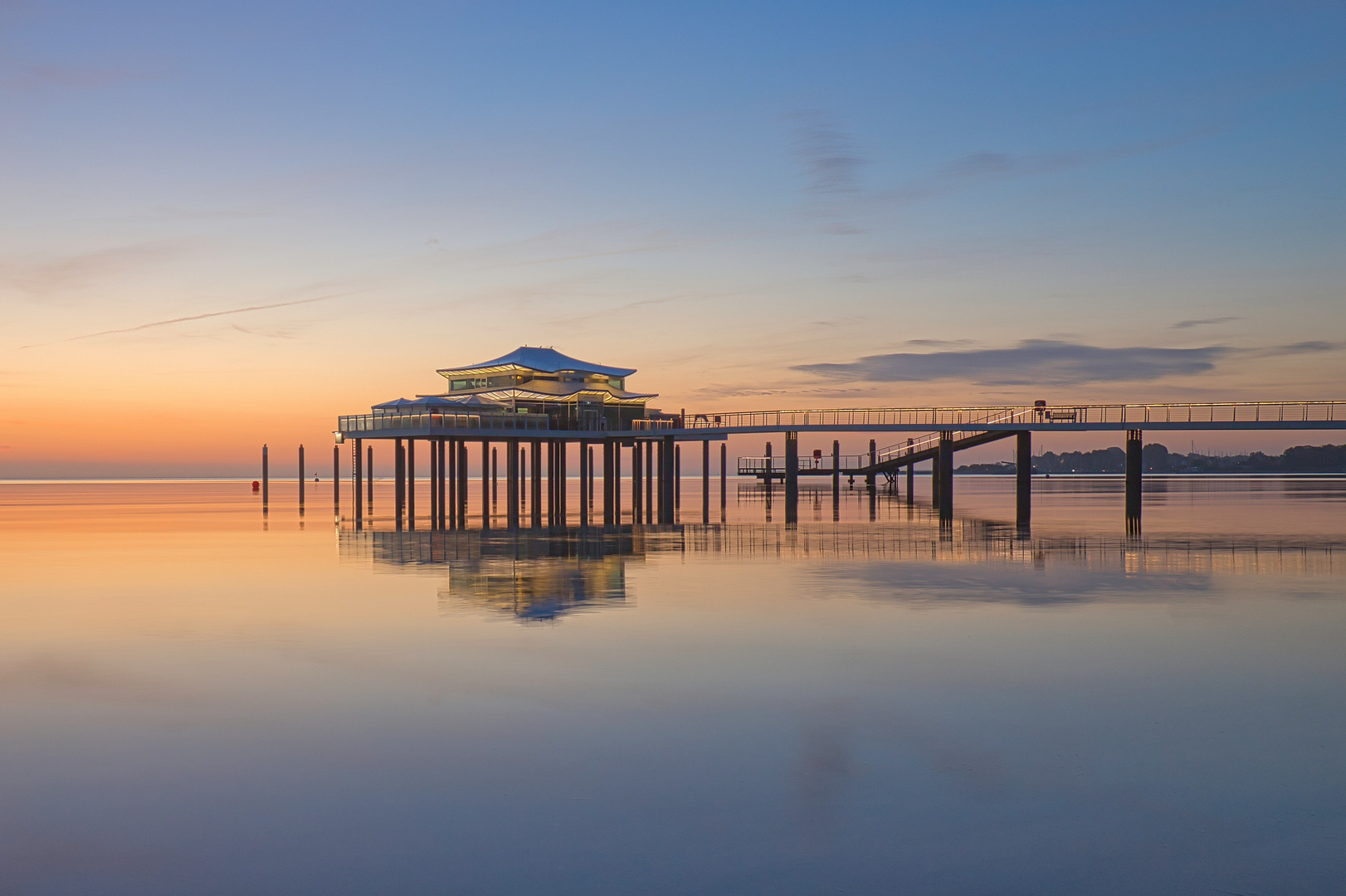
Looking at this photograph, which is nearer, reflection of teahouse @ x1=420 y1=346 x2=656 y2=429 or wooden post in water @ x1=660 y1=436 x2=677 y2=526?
wooden post in water @ x1=660 y1=436 x2=677 y2=526

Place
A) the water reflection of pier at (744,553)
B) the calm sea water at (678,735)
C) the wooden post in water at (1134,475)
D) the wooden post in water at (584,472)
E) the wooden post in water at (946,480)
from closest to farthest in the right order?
the calm sea water at (678,735) → the water reflection of pier at (744,553) → the wooden post in water at (1134,475) → the wooden post in water at (946,480) → the wooden post in water at (584,472)

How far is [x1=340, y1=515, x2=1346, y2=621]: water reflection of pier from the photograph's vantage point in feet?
68.7

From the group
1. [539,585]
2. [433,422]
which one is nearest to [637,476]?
[433,422]

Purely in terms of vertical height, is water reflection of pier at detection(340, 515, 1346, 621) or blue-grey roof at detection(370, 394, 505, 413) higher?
blue-grey roof at detection(370, 394, 505, 413)

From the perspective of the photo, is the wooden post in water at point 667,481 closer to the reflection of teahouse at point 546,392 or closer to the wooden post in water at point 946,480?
the reflection of teahouse at point 546,392

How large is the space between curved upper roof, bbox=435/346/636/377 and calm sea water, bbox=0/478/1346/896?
2813 centimetres

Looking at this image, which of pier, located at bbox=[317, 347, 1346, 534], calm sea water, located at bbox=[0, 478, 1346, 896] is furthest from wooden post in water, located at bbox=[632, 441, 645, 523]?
calm sea water, located at bbox=[0, 478, 1346, 896]

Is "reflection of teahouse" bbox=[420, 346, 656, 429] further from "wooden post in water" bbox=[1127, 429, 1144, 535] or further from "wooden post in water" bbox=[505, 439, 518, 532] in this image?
"wooden post in water" bbox=[1127, 429, 1144, 535]

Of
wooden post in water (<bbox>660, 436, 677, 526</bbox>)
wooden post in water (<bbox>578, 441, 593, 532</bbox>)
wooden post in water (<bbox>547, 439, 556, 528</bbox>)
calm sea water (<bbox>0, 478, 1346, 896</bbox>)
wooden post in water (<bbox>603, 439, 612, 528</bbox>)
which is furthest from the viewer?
wooden post in water (<bbox>578, 441, 593, 532</bbox>)

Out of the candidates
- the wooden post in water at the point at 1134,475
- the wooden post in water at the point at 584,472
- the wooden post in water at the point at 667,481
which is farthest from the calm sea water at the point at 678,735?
the wooden post in water at the point at 584,472

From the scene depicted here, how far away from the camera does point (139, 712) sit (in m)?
11.1

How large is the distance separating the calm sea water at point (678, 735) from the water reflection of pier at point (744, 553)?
1.59ft

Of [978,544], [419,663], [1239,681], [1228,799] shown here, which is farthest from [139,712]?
[978,544]

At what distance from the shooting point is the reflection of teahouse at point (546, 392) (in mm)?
48156
